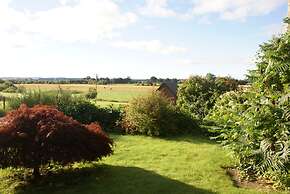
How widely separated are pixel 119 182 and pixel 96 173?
1.01 m

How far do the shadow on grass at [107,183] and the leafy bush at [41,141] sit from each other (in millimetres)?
496

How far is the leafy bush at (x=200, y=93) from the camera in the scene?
1859 centimetres

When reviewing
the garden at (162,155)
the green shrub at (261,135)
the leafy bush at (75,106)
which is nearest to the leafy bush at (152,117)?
the leafy bush at (75,106)

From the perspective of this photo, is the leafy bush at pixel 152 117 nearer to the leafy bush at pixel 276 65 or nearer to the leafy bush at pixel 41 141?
the leafy bush at pixel 276 65

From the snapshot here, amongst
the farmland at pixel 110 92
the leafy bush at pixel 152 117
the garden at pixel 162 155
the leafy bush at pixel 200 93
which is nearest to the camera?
the garden at pixel 162 155

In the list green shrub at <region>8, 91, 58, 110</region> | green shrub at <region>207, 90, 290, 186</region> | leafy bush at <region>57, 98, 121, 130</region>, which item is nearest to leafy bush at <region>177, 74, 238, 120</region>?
leafy bush at <region>57, 98, 121, 130</region>

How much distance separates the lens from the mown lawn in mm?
8805


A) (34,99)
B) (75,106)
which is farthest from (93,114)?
(34,99)

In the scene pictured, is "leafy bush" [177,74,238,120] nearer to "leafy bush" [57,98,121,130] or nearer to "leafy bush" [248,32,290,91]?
"leafy bush" [57,98,121,130]

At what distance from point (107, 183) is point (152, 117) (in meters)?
7.38

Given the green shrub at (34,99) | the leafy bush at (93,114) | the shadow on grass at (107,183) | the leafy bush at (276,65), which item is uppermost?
the leafy bush at (276,65)

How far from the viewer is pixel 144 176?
973 centimetres

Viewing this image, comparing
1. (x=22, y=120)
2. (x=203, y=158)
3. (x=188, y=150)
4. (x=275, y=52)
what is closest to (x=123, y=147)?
(x=188, y=150)

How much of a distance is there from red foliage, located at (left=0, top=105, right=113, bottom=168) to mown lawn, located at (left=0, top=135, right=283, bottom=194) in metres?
0.55
